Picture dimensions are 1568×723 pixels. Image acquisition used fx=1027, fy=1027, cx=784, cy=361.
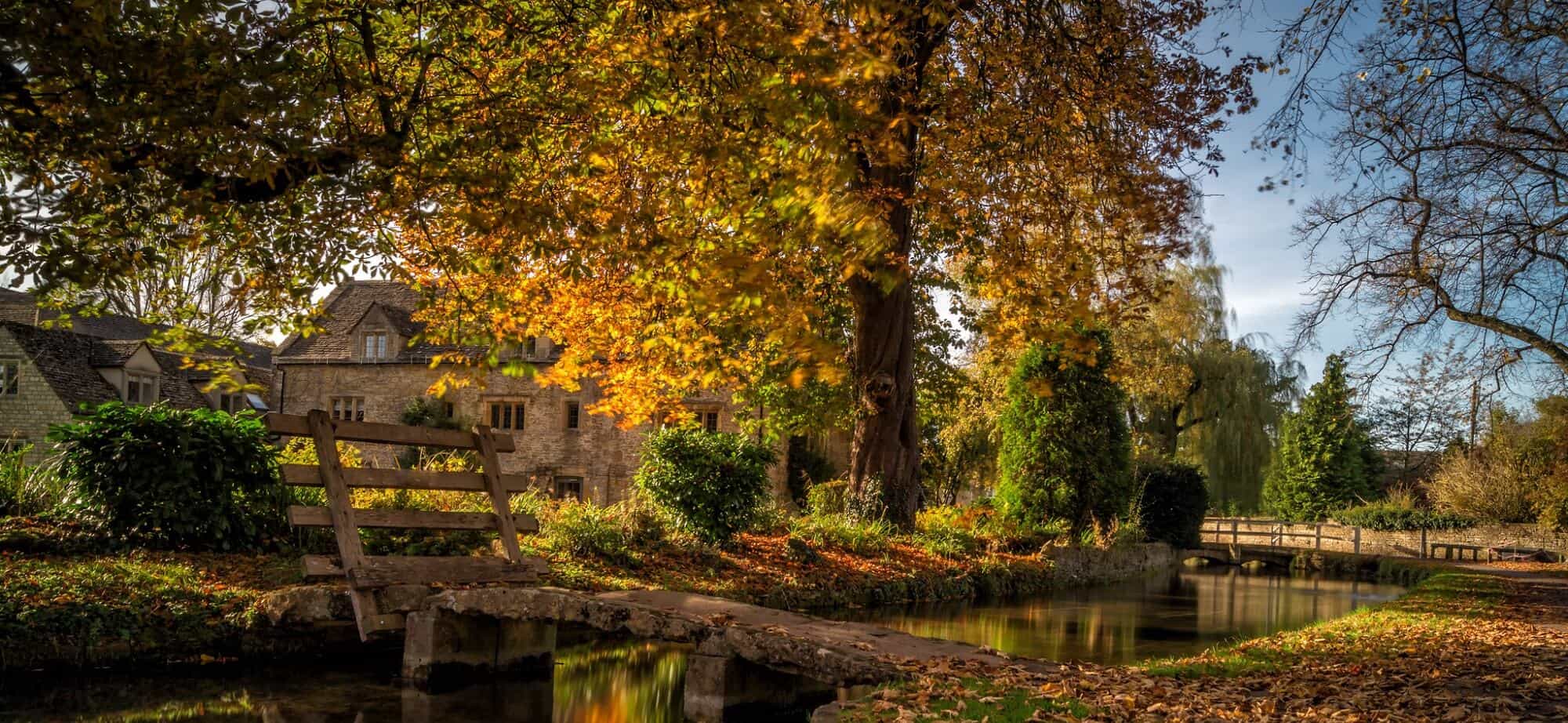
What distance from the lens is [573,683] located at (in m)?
8.91

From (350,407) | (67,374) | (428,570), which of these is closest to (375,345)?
(350,407)

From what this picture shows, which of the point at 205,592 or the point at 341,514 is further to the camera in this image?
the point at 205,592

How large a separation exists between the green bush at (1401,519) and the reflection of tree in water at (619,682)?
29.2 m

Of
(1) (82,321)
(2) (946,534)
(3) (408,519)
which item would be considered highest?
(1) (82,321)

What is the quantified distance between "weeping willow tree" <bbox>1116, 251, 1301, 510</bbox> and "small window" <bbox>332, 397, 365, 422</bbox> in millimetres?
26542

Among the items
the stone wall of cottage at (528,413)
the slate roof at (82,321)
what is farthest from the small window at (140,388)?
the stone wall of cottage at (528,413)

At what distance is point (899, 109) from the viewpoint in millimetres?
11672

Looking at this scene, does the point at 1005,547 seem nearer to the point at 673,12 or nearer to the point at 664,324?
the point at 664,324

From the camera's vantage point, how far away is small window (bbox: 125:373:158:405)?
108 ft

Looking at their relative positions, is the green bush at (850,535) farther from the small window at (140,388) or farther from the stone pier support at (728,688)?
the small window at (140,388)

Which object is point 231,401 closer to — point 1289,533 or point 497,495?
point 497,495

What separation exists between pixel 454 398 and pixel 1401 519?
31.7m

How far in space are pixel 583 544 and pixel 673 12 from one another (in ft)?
22.3

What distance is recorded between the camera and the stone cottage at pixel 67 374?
30.4 metres
